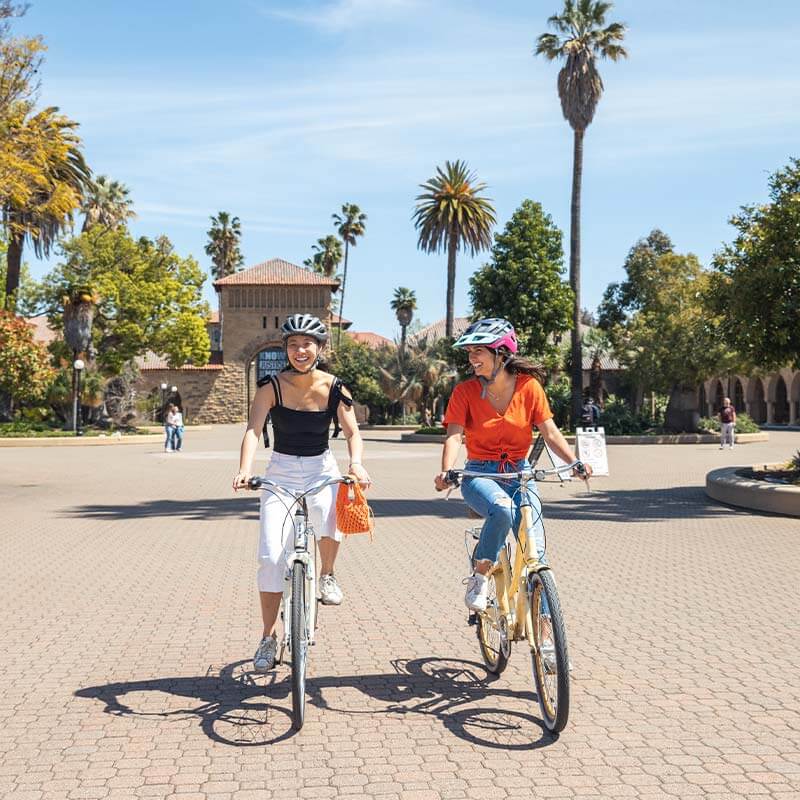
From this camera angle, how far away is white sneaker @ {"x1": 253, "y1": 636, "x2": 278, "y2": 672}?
5.43 metres

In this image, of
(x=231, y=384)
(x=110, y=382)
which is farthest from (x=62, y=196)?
(x=231, y=384)

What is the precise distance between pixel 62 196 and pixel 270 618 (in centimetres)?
1679

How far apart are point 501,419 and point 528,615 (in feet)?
3.48

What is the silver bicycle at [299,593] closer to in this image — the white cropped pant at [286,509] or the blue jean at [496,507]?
the white cropped pant at [286,509]

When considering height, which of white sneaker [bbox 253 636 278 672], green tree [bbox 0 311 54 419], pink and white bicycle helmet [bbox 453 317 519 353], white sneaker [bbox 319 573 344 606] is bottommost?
white sneaker [bbox 253 636 278 672]

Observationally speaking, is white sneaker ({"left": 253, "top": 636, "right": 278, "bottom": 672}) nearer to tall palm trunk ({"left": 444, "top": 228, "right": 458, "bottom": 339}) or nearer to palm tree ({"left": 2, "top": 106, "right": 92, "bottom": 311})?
palm tree ({"left": 2, "top": 106, "right": 92, "bottom": 311})

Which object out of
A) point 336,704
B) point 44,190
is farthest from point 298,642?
point 44,190

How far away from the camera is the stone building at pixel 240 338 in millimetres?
76812

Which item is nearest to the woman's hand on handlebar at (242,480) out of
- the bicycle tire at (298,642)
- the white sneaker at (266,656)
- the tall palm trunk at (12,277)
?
the bicycle tire at (298,642)

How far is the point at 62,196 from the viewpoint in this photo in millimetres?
20359

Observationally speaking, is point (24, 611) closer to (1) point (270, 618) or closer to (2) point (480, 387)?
(1) point (270, 618)

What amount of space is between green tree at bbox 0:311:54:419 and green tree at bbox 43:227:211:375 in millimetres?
5863

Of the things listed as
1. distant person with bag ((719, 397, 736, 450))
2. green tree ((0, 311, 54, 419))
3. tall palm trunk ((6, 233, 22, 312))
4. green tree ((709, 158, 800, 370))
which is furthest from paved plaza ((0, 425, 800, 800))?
tall palm trunk ((6, 233, 22, 312))

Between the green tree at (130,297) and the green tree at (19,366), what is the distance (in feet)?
19.2
